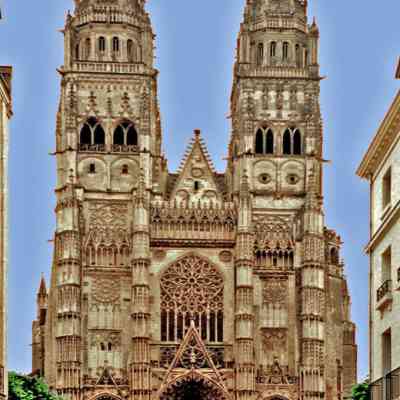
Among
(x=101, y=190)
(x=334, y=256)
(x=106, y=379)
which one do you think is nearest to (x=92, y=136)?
(x=101, y=190)

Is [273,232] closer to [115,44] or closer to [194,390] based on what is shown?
[194,390]

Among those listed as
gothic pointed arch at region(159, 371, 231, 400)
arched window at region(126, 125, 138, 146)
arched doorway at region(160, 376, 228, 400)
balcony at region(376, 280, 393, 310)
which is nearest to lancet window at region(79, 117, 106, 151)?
arched window at region(126, 125, 138, 146)

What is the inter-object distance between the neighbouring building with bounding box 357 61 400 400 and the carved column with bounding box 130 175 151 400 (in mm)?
41376

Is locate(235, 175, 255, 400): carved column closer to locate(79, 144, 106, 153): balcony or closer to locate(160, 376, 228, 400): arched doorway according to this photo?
locate(160, 376, 228, 400): arched doorway

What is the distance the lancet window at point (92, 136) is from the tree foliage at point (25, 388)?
29.8 metres

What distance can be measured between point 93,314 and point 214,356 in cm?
735

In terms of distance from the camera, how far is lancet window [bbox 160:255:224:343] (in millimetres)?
87312

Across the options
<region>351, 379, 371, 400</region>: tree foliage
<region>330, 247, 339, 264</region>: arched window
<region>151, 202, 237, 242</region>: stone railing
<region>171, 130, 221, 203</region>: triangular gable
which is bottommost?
<region>351, 379, 371, 400</region>: tree foliage

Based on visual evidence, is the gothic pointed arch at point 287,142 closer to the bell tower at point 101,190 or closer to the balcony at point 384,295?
the bell tower at point 101,190

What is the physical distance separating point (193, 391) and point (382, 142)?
46.9m

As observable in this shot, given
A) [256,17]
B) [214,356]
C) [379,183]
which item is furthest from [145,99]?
[379,183]

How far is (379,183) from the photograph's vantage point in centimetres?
4325

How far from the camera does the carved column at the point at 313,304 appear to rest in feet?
278

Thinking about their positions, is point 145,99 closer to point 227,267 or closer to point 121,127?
point 121,127
